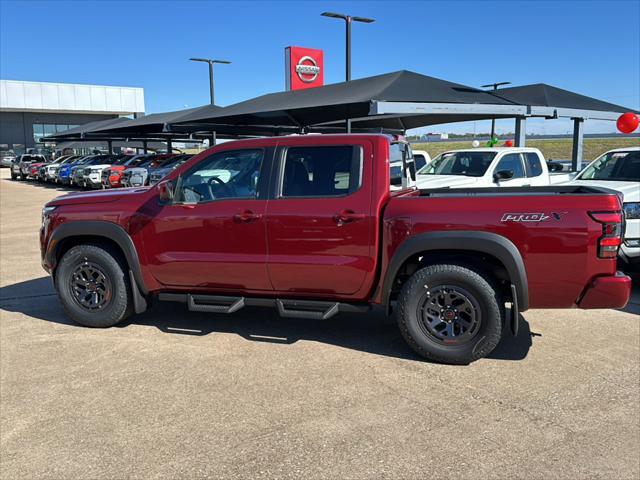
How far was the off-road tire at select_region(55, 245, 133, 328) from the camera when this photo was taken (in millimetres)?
5254

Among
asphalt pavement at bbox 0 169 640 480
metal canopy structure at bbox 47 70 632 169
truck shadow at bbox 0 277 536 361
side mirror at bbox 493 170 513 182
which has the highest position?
metal canopy structure at bbox 47 70 632 169

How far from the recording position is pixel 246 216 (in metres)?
4.75

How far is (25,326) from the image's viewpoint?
5.46 m

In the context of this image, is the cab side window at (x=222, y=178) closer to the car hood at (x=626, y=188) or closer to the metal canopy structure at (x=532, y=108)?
the car hood at (x=626, y=188)

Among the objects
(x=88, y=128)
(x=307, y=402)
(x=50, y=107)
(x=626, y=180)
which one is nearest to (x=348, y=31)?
(x=626, y=180)

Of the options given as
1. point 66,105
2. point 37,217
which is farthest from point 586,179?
point 66,105

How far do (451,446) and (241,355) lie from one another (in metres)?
2.04

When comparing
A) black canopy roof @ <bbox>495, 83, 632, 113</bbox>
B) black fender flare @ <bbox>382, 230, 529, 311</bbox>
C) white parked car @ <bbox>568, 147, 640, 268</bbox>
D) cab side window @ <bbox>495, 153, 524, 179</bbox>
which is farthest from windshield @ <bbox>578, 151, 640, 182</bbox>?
black canopy roof @ <bbox>495, 83, 632, 113</bbox>

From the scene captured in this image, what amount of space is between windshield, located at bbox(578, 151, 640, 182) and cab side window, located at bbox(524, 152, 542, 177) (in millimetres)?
2570

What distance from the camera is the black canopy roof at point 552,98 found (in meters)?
17.0

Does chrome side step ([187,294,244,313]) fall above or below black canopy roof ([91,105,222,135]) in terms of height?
below

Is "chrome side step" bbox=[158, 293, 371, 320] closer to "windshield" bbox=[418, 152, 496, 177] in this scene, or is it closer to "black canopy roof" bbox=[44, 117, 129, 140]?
"windshield" bbox=[418, 152, 496, 177]

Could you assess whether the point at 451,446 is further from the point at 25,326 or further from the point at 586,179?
the point at 586,179

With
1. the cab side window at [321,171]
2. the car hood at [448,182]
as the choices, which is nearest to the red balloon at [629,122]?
the car hood at [448,182]
